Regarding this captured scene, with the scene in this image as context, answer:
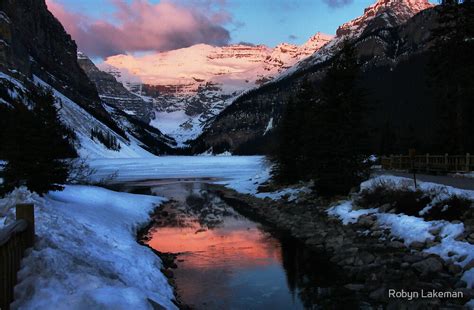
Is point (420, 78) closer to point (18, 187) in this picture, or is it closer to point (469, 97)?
point (469, 97)

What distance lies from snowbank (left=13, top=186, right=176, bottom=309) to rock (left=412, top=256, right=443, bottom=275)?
7120 mm

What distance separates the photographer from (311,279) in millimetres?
14039

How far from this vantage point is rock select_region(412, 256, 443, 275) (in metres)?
12.4

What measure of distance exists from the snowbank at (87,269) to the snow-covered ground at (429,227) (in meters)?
8.01

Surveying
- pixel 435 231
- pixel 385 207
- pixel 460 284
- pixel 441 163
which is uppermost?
pixel 441 163

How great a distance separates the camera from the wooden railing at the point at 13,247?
692cm

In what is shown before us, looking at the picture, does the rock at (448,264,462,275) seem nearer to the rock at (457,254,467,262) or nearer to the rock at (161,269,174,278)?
the rock at (457,254,467,262)

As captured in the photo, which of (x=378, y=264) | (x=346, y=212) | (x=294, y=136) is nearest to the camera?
(x=378, y=264)

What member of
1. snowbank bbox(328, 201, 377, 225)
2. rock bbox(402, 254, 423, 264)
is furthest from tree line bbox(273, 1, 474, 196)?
rock bbox(402, 254, 423, 264)

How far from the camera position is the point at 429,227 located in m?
15.2

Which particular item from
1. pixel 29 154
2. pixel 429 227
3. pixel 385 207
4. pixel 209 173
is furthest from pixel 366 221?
pixel 209 173

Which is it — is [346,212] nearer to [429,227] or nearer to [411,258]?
[429,227]

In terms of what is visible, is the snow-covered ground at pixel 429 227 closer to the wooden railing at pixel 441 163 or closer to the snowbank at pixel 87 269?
the wooden railing at pixel 441 163

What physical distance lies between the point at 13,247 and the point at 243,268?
30.4 feet
